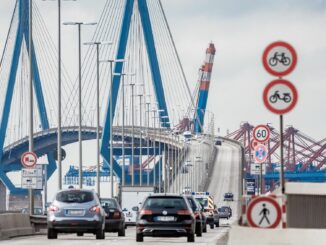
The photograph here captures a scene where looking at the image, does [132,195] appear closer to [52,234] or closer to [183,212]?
[52,234]

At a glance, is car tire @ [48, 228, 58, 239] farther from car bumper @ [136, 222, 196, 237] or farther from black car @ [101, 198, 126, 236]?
black car @ [101, 198, 126, 236]

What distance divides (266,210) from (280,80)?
2.08m

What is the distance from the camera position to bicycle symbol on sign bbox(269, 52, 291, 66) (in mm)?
21500

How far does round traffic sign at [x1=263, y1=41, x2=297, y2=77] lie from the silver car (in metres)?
19.2

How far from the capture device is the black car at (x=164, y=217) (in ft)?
125

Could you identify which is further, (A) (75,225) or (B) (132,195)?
(B) (132,195)

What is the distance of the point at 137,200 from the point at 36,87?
53346 millimetres

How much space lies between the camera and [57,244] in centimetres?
3556

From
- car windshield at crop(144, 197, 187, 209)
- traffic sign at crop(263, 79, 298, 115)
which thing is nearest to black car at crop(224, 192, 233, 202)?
car windshield at crop(144, 197, 187, 209)

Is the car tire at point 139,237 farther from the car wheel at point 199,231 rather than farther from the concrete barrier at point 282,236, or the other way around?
the concrete barrier at point 282,236

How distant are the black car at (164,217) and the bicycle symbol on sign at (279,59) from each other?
55.5 feet

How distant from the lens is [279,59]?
21.6 m

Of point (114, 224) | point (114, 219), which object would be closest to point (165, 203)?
point (114, 224)

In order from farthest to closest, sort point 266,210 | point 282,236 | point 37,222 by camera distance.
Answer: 1. point 37,222
2. point 282,236
3. point 266,210
